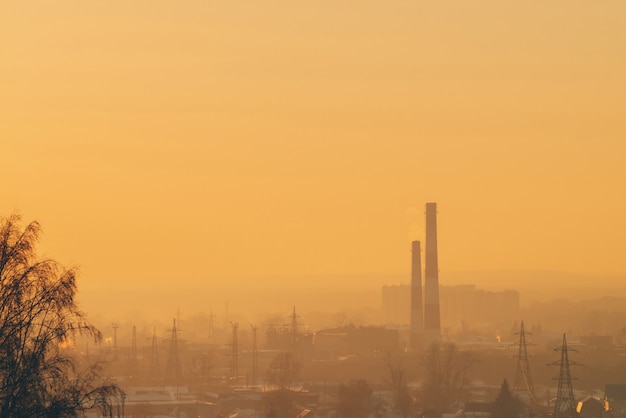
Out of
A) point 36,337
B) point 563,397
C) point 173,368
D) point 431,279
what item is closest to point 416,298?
point 431,279

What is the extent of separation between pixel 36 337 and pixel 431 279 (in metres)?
78.8

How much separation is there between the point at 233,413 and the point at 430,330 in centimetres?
3268

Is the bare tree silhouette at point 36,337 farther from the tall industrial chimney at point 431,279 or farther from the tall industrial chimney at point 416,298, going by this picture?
the tall industrial chimney at point 416,298

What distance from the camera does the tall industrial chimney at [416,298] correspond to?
10338cm

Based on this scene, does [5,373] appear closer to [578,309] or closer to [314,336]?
[314,336]

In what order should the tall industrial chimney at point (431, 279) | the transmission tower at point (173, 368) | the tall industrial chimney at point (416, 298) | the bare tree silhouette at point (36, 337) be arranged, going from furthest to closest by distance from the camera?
the tall industrial chimney at point (416, 298), the tall industrial chimney at point (431, 279), the transmission tower at point (173, 368), the bare tree silhouette at point (36, 337)

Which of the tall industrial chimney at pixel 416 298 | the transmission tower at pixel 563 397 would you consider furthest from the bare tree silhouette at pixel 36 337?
the tall industrial chimney at pixel 416 298

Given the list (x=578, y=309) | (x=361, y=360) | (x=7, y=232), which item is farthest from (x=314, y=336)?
(x=7, y=232)

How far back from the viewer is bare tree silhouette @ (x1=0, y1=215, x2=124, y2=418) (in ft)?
59.0

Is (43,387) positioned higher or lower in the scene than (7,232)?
lower

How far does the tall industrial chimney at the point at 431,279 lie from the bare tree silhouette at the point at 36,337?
78.5 m

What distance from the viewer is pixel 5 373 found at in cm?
1802

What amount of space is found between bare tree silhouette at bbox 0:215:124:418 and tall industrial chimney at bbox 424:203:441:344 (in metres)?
78.5

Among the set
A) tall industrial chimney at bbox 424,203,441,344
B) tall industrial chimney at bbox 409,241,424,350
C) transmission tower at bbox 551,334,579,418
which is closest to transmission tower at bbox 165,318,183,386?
tall industrial chimney at bbox 424,203,441,344
